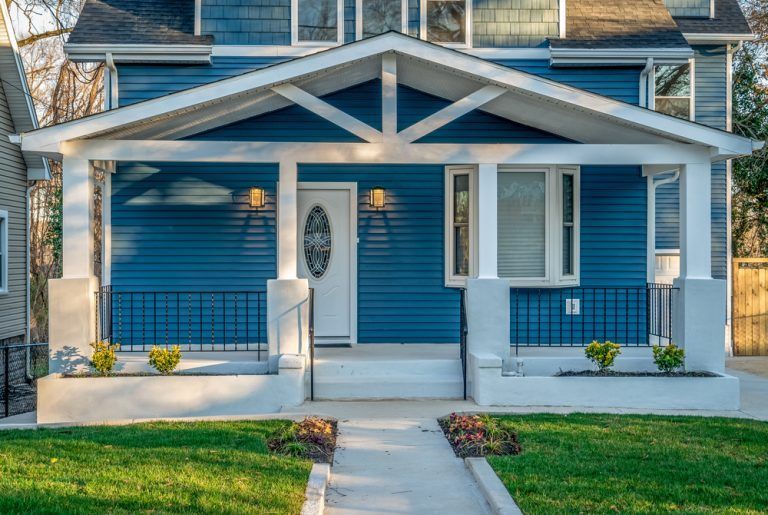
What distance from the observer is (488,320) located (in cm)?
876

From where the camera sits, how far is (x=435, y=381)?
9.01 meters

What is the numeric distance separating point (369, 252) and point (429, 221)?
3.11 ft

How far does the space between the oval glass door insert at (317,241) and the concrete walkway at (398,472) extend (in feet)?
11.4

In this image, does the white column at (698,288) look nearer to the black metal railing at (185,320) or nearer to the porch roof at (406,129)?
the porch roof at (406,129)

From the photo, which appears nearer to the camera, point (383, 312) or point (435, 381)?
point (435, 381)

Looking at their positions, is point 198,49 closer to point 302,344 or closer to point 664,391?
point 302,344

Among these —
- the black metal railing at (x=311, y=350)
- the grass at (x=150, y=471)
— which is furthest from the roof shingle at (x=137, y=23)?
the grass at (x=150, y=471)

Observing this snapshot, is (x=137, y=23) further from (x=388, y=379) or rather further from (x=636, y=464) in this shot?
(x=636, y=464)

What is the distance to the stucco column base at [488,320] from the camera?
8727 millimetres

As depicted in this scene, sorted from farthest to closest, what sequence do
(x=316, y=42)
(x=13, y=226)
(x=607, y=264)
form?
(x=13, y=226)
(x=607, y=264)
(x=316, y=42)

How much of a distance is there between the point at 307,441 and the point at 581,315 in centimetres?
568

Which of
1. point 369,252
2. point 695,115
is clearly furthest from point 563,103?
point 695,115

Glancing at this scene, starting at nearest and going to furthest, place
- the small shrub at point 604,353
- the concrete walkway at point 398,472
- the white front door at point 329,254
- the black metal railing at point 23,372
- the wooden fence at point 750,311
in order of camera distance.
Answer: the concrete walkway at point 398,472, the small shrub at point 604,353, the white front door at point 329,254, the black metal railing at point 23,372, the wooden fence at point 750,311

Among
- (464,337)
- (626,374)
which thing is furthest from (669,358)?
(464,337)
